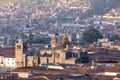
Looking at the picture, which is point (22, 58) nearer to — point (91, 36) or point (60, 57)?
point (60, 57)

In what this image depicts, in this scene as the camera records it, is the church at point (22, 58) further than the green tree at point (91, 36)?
No

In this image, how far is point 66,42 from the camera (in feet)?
213

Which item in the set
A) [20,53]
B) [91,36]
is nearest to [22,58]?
[20,53]

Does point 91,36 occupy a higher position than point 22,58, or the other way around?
point 22,58

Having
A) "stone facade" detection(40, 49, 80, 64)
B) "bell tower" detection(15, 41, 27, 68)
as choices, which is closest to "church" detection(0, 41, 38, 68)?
"bell tower" detection(15, 41, 27, 68)

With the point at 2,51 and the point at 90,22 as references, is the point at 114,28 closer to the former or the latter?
the point at 90,22

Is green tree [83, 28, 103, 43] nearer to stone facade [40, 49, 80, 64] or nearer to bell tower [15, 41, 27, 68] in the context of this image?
stone facade [40, 49, 80, 64]

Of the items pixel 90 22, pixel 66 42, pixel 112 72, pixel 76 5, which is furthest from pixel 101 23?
pixel 112 72

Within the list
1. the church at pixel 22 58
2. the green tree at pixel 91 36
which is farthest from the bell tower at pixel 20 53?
the green tree at pixel 91 36

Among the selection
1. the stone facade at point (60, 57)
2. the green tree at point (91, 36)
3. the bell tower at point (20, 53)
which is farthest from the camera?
the green tree at point (91, 36)

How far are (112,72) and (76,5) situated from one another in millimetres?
104699

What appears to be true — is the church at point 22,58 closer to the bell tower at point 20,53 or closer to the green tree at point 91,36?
the bell tower at point 20,53

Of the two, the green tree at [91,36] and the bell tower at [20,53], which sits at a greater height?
the bell tower at [20,53]

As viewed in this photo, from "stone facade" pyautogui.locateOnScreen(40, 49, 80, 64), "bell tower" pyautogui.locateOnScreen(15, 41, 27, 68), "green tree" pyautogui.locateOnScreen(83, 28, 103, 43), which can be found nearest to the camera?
"bell tower" pyautogui.locateOnScreen(15, 41, 27, 68)
